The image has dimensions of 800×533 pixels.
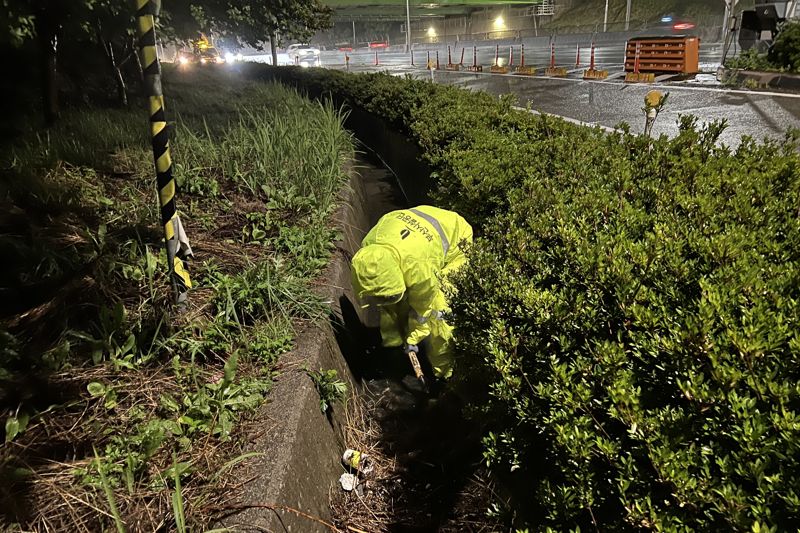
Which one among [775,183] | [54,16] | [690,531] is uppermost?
[54,16]

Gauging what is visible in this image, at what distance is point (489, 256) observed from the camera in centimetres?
227

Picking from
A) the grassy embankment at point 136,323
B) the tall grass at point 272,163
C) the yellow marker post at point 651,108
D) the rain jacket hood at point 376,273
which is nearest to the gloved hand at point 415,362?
the rain jacket hood at point 376,273

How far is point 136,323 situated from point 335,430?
1.27 metres

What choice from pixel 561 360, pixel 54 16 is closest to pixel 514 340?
pixel 561 360

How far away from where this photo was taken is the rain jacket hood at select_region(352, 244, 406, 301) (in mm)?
3275

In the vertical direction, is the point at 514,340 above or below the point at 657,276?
below

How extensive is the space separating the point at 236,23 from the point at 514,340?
11.8 meters

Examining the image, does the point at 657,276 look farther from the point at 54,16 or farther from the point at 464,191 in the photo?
the point at 54,16

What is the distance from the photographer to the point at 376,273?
3.28 m

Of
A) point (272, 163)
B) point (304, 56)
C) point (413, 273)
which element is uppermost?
point (304, 56)

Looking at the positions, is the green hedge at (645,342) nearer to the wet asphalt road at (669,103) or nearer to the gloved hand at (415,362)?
the gloved hand at (415,362)

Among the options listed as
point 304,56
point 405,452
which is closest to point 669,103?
point 405,452

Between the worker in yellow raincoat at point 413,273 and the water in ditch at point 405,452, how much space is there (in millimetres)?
285

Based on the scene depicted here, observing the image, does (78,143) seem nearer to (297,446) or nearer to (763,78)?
(297,446)
